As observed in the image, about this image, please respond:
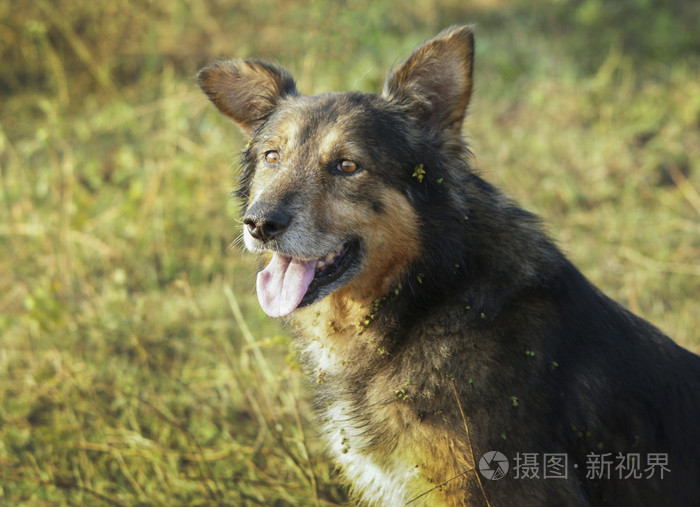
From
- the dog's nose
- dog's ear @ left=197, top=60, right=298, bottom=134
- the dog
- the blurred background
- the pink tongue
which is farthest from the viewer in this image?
the blurred background

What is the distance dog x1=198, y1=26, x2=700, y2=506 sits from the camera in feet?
9.37

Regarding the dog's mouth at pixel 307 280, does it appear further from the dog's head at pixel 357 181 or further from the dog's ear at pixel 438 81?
the dog's ear at pixel 438 81

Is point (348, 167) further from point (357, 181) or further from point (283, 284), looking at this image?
point (283, 284)

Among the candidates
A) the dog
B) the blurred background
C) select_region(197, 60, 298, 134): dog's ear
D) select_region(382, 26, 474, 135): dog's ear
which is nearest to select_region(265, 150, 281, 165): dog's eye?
the dog

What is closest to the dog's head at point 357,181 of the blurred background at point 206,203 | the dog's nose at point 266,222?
A: the dog's nose at point 266,222

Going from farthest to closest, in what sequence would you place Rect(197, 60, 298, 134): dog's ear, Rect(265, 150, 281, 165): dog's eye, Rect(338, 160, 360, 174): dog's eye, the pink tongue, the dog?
Rect(197, 60, 298, 134): dog's ear < Rect(265, 150, 281, 165): dog's eye < Rect(338, 160, 360, 174): dog's eye < the pink tongue < the dog

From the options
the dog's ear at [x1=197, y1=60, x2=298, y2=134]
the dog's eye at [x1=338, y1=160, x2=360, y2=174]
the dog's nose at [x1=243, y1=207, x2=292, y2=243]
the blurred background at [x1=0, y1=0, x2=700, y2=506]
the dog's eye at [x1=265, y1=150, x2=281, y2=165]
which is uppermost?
the dog's ear at [x1=197, y1=60, x2=298, y2=134]

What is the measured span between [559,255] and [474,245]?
425 millimetres

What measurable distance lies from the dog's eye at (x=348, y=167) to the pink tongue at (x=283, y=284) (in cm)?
48

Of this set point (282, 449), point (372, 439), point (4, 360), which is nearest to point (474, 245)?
point (372, 439)

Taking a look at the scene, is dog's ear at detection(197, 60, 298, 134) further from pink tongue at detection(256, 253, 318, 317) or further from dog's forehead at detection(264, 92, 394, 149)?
pink tongue at detection(256, 253, 318, 317)

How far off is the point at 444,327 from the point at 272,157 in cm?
130

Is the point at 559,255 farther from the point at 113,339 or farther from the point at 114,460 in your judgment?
the point at 113,339

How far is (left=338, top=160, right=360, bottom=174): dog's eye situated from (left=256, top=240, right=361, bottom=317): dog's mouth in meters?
0.36
